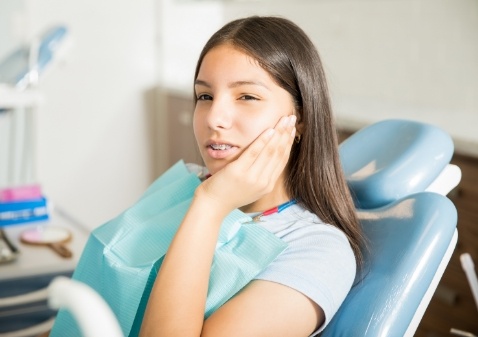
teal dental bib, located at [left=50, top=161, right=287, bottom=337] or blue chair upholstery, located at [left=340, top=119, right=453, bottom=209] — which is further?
blue chair upholstery, located at [left=340, top=119, right=453, bottom=209]

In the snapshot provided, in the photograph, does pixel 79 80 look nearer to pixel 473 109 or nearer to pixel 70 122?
pixel 70 122

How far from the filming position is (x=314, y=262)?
96 cm

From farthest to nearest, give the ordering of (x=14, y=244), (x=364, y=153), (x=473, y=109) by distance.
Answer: (x=473, y=109) → (x=14, y=244) → (x=364, y=153)

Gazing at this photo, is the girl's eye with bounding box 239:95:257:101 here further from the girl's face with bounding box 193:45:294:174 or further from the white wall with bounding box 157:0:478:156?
the white wall with bounding box 157:0:478:156

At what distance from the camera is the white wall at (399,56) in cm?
236

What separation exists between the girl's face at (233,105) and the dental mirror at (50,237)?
0.84 meters

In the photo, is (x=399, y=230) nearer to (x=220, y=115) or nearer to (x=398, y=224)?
(x=398, y=224)

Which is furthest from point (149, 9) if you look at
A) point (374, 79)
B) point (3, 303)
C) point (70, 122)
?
point (3, 303)

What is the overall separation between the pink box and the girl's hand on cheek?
112 cm

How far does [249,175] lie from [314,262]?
0.16 metres

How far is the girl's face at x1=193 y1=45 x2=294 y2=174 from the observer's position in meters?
1.02

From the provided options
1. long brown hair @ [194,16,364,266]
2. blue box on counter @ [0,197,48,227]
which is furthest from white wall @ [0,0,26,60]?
long brown hair @ [194,16,364,266]

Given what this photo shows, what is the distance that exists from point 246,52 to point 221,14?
2725mm

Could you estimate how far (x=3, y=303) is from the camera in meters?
1.57
